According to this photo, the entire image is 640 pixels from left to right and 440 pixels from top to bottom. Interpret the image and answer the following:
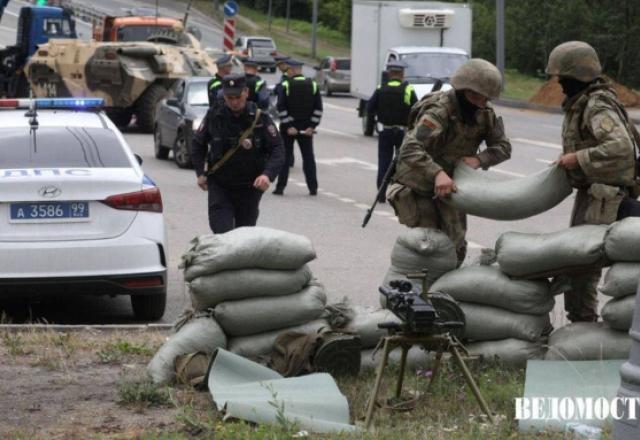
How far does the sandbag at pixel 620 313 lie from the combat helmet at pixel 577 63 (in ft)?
4.34

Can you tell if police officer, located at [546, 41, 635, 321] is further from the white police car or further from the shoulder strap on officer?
the white police car

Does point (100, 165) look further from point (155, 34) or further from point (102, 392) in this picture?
point (155, 34)

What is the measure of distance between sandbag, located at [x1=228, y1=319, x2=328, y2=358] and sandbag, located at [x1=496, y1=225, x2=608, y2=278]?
3.54ft

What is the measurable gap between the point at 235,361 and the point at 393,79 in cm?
1248

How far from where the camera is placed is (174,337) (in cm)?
783

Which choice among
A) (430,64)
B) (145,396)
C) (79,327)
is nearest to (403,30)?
(430,64)

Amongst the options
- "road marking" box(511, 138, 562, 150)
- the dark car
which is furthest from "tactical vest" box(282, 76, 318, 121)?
"road marking" box(511, 138, 562, 150)

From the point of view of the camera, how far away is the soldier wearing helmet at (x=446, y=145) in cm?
820

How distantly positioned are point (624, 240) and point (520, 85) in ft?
159

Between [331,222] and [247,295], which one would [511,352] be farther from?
[331,222]

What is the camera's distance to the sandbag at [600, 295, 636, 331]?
7410 mm

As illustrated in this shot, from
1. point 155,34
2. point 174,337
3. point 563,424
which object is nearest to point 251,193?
point 174,337

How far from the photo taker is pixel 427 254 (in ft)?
26.6

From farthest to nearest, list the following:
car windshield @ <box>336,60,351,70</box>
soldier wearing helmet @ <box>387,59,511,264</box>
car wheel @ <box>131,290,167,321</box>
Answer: car windshield @ <box>336,60,351,70</box>
car wheel @ <box>131,290,167,321</box>
soldier wearing helmet @ <box>387,59,511,264</box>
